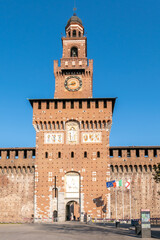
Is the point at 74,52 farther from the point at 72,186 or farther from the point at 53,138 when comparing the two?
the point at 72,186

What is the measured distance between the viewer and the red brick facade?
39.0 metres

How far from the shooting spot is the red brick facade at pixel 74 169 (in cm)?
3900

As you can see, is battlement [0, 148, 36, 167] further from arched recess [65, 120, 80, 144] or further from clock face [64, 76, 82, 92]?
clock face [64, 76, 82, 92]

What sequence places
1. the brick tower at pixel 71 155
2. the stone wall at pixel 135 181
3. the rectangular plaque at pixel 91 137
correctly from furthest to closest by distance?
1. the rectangular plaque at pixel 91 137
2. the stone wall at pixel 135 181
3. the brick tower at pixel 71 155

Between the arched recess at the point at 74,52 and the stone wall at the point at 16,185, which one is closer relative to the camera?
the stone wall at the point at 16,185

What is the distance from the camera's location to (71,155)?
40531mm

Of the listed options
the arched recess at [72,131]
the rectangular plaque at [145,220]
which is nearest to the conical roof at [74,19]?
the arched recess at [72,131]

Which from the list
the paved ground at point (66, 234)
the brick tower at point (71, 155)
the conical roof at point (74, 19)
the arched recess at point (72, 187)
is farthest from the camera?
the conical roof at point (74, 19)

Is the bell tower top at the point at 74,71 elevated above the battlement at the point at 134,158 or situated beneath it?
elevated above

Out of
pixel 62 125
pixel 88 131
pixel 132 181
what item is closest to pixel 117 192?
pixel 132 181

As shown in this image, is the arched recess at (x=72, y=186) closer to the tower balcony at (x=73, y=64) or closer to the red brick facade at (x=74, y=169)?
the red brick facade at (x=74, y=169)

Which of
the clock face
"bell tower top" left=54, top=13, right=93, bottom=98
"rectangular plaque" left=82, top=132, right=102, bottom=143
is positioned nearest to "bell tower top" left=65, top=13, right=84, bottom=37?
"bell tower top" left=54, top=13, right=93, bottom=98

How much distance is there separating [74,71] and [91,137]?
35.5 feet

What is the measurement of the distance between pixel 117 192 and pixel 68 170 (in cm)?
713
